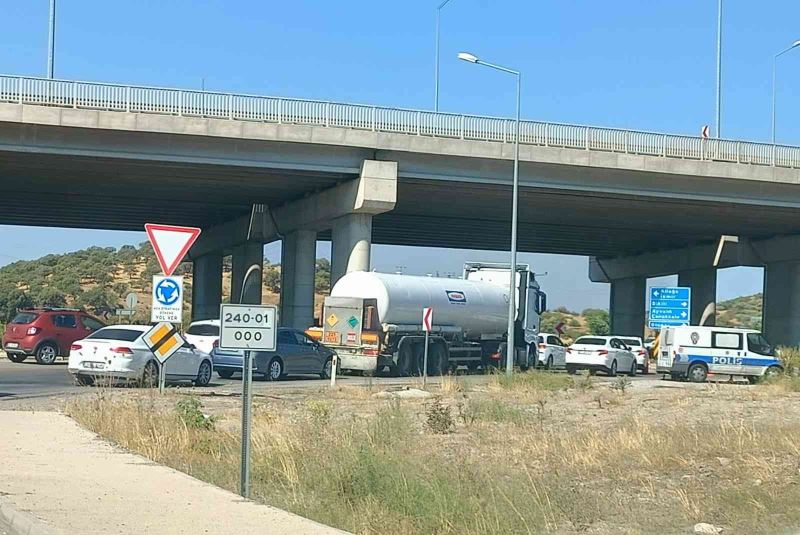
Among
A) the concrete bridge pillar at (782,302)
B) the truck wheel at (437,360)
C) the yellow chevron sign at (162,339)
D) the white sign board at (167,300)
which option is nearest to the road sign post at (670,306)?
the concrete bridge pillar at (782,302)

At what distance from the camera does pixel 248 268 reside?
60.9 meters

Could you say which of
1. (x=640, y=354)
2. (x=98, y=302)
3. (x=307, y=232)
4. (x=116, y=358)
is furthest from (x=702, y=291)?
(x=116, y=358)

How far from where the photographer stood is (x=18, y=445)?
591 inches

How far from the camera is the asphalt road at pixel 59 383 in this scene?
1043 inches

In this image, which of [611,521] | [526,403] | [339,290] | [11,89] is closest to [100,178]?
[11,89]

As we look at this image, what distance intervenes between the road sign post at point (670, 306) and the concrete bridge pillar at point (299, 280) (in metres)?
17.3

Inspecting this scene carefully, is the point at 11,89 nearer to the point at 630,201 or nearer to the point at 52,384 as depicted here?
the point at 52,384

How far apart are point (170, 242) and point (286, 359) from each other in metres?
17.9

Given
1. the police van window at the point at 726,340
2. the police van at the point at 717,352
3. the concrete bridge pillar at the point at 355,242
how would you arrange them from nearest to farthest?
1. the police van at the point at 717,352
2. the police van window at the point at 726,340
3. the concrete bridge pillar at the point at 355,242

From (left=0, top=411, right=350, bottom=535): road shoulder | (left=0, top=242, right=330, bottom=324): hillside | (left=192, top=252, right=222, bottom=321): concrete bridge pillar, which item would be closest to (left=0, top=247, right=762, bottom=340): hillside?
(left=0, top=242, right=330, bottom=324): hillside

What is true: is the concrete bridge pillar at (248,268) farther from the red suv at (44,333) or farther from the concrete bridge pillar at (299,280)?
the red suv at (44,333)

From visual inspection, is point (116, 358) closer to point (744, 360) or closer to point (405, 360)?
point (405, 360)

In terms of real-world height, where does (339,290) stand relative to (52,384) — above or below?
above

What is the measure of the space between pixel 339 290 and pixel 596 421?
65.2 ft
